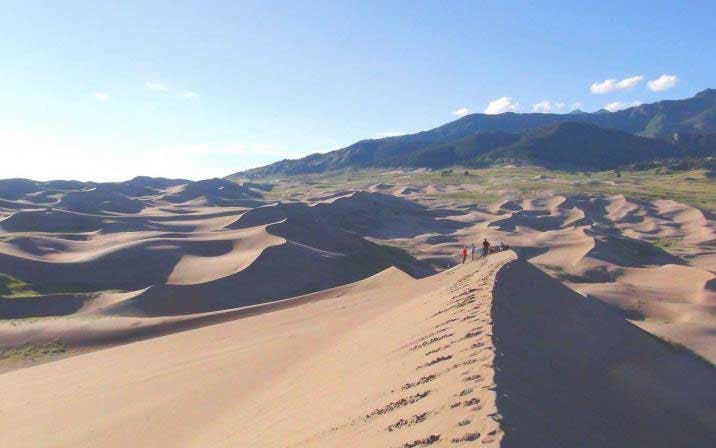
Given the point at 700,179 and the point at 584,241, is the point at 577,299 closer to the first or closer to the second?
the point at 584,241

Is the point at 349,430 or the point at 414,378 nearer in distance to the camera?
the point at 349,430

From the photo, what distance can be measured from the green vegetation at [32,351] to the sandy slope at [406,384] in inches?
92.1

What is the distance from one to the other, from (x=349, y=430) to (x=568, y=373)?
10.7 feet

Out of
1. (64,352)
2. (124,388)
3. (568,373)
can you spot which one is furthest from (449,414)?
(64,352)

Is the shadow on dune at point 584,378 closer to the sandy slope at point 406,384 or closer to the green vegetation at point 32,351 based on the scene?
the sandy slope at point 406,384

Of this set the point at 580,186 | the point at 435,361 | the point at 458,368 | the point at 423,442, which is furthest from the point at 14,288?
the point at 580,186

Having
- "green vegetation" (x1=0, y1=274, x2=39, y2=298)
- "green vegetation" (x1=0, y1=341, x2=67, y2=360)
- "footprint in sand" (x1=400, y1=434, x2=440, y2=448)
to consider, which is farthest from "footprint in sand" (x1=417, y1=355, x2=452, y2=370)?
"green vegetation" (x1=0, y1=274, x2=39, y2=298)

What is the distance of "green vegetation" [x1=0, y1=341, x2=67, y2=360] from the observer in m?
18.5

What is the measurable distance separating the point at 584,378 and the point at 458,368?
82.8 inches

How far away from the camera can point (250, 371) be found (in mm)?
12211

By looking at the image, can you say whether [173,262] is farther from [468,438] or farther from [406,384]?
[468,438]

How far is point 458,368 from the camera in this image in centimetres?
724

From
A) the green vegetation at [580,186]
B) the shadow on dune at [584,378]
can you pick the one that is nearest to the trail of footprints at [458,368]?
the shadow on dune at [584,378]

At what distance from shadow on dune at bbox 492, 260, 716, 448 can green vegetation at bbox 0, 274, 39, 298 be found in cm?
2346
